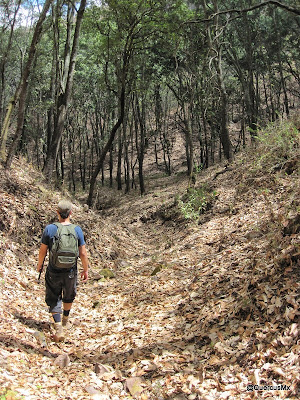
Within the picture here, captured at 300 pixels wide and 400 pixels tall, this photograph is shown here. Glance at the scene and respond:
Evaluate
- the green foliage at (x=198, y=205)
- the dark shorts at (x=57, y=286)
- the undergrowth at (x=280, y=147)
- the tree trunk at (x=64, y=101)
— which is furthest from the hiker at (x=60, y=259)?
the green foliage at (x=198, y=205)

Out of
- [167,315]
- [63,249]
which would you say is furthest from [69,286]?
[167,315]

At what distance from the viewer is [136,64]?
811 inches

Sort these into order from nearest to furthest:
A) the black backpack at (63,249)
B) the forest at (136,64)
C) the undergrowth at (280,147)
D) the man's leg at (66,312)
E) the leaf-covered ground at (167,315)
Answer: the leaf-covered ground at (167,315) < the black backpack at (63,249) < the man's leg at (66,312) < the undergrowth at (280,147) < the forest at (136,64)

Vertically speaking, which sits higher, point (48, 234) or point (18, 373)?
point (48, 234)

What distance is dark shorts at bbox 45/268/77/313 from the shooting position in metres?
4.77

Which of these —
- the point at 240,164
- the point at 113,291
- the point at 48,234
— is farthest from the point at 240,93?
the point at 48,234

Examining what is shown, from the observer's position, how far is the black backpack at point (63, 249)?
4.62m

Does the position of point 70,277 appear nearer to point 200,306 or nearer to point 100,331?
point 100,331

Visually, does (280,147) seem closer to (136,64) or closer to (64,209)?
(64,209)

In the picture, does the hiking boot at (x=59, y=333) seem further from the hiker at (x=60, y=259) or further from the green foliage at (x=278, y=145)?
the green foliage at (x=278, y=145)

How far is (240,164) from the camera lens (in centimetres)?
1402

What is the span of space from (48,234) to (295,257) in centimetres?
342

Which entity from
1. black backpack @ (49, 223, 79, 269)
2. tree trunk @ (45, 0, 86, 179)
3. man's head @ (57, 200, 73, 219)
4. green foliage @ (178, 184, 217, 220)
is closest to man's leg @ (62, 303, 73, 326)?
black backpack @ (49, 223, 79, 269)

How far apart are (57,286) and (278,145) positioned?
7.20 meters
